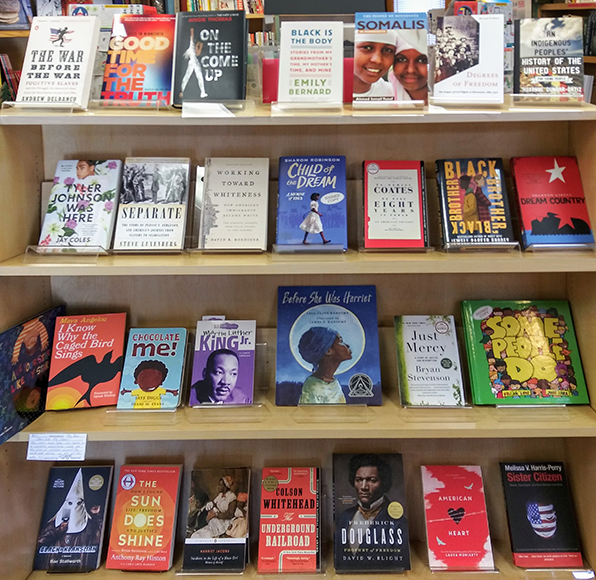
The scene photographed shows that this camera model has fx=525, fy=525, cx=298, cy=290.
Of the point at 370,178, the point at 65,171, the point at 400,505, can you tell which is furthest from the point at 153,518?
the point at 370,178

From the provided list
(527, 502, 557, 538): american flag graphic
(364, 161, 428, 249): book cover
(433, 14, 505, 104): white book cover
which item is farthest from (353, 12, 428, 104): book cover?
(527, 502, 557, 538): american flag graphic

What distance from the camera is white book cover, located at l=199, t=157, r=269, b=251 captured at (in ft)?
5.23

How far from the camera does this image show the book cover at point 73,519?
1653mm

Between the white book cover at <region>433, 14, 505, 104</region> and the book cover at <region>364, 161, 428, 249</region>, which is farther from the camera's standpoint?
the book cover at <region>364, 161, 428, 249</region>

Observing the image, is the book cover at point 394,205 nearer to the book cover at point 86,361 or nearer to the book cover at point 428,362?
the book cover at point 428,362

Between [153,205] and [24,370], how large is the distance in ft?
2.03

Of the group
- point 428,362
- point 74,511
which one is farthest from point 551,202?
point 74,511

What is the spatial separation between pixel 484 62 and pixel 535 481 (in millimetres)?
1291

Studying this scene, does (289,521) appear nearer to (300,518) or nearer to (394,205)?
(300,518)

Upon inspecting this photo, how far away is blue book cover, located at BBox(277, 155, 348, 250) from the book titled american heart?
0.88m

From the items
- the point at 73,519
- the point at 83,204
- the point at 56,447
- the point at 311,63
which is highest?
the point at 311,63

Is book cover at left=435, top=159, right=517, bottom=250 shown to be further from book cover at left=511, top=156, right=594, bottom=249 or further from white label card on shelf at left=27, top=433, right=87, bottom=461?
white label card on shelf at left=27, top=433, right=87, bottom=461

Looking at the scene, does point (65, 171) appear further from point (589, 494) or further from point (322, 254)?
point (589, 494)

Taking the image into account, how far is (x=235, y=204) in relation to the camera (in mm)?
1633
